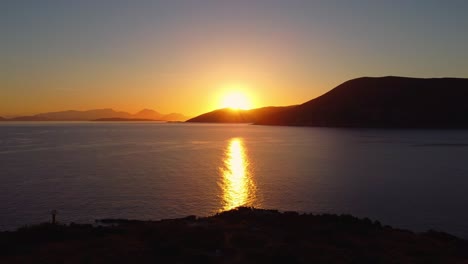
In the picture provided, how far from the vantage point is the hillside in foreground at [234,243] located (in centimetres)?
2255

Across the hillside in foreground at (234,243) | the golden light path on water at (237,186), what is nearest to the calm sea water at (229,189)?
the golden light path on water at (237,186)

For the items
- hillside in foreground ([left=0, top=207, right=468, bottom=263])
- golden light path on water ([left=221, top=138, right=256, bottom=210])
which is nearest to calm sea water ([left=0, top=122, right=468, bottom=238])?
golden light path on water ([left=221, top=138, right=256, bottom=210])

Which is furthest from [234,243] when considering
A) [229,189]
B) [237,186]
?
[237,186]

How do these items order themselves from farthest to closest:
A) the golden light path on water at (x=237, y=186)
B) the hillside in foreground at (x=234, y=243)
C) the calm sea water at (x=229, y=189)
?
the golden light path on water at (x=237, y=186), the calm sea water at (x=229, y=189), the hillside in foreground at (x=234, y=243)

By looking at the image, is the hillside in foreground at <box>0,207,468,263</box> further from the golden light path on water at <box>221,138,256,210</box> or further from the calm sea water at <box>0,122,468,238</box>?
the golden light path on water at <box>221,138,256,210</box>

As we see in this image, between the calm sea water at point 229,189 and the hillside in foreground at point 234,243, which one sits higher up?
the hillside in foreground at point 234,243

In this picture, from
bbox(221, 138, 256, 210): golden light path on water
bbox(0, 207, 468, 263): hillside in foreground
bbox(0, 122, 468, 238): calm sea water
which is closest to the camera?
bbox(0, 207, 468, 263): hillside in foreground

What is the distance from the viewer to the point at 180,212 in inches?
1572

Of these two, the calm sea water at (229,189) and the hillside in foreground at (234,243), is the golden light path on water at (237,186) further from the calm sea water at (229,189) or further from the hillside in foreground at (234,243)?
the hillside in foreground at (234,243)

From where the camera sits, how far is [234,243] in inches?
1009

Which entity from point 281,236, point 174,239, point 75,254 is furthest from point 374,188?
point 75,254

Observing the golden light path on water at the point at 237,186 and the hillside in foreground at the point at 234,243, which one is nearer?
the hillside in foreground at the point at 234,243

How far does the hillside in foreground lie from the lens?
2255cm

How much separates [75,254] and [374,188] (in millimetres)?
43581
